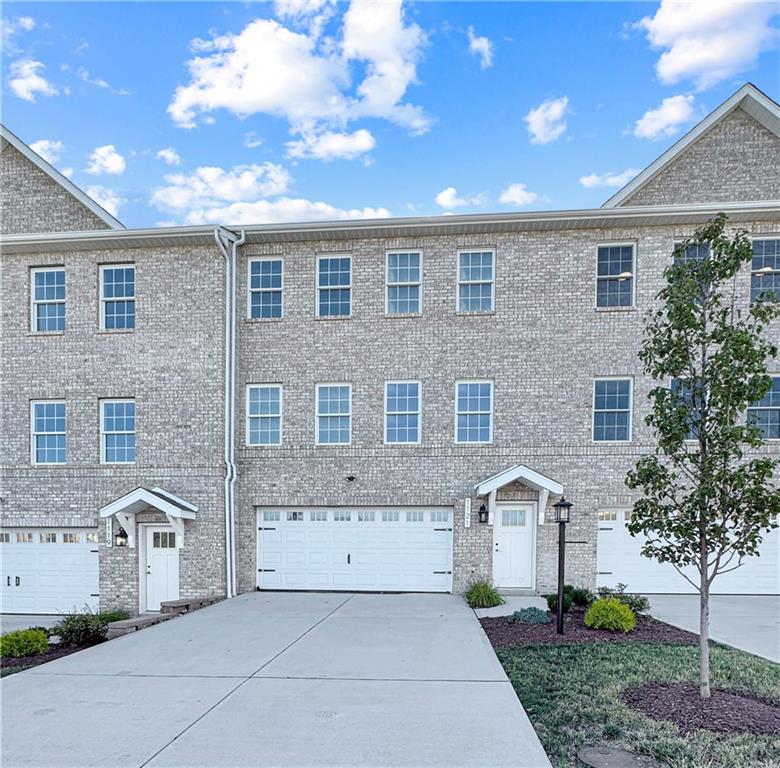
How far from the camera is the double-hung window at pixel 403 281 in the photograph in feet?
36.8

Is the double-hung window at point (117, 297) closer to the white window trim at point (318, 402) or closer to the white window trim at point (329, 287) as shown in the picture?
the white window trim at point (329, 287)

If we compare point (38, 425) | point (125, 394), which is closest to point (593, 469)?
point (125, 394)

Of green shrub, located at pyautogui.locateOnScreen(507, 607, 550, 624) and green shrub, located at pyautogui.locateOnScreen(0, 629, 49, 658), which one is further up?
green shrub, located at pyautogui.locateOnScreen(507, 607, 550, 624)

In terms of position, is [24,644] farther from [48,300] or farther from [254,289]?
[254,289]

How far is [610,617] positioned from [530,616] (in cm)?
128

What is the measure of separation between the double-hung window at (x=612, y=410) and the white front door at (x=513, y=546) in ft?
7.57

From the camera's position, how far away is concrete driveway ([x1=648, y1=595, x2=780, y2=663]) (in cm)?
731

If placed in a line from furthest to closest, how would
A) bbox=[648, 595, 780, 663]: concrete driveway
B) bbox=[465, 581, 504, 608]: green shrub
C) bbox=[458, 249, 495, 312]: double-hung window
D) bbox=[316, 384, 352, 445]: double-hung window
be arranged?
bbox=[316, 384, 352, 445]: double-hung window
bbox=[458, 249, 495, 312]: double-hung window
bbox=[465, 581, 504, 608]: green shrub
bbox=[648, 595, 780, 663]: concrete driveway

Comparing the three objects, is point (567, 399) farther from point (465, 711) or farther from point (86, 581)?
point (86, 581)

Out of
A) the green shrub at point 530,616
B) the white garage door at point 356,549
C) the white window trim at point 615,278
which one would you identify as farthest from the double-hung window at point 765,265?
the white garage door at point 356,549

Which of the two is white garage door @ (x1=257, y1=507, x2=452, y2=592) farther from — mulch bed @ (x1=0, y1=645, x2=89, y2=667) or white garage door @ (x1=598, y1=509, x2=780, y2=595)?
mulch bed @ (x1=0, y1=645, x2=89, y2=667)

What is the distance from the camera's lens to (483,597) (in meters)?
9.55

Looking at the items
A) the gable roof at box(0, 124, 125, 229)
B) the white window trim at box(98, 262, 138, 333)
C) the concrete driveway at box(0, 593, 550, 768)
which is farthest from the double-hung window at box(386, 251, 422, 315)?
the gable roof at box(0, 124, 125, 229)

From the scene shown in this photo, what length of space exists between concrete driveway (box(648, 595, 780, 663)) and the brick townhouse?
0.50m
